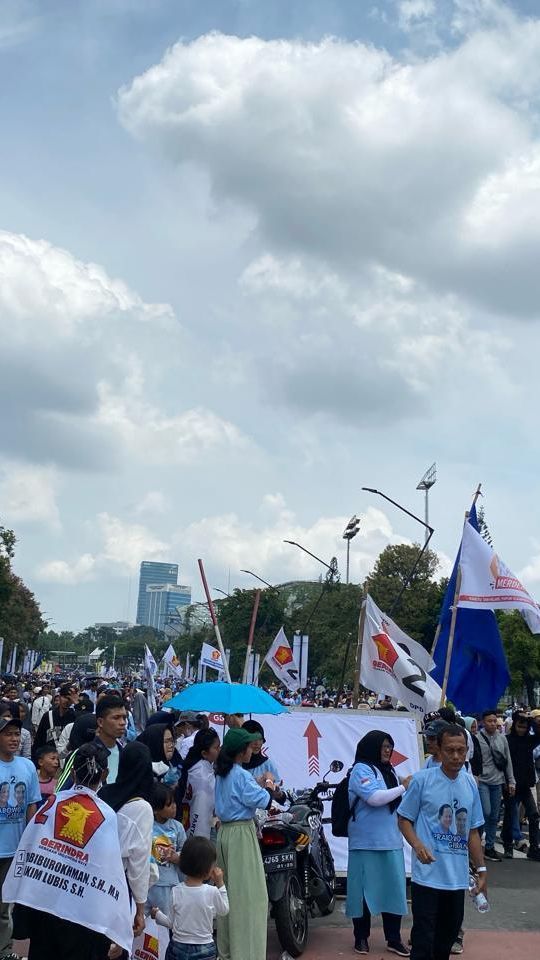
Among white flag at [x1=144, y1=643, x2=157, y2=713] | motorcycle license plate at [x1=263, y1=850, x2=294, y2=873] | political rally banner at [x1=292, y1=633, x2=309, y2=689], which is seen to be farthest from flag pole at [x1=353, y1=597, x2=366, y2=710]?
political rally banner at [x1=292, y1=633, x2=309, y2=689]

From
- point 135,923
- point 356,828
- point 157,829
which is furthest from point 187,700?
point 135,923

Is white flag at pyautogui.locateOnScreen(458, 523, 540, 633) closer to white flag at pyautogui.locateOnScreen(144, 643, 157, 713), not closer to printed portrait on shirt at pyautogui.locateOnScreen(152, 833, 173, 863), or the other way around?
printed portrait on shirt at pyautogui.locateOnScreen(152, 833, 173, 863)

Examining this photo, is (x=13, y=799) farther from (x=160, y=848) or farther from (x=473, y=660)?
(x=473, y=660)

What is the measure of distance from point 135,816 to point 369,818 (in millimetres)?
3279

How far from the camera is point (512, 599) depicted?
460 inches

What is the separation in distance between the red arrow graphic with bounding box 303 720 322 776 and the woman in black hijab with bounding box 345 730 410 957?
2099 millimetres

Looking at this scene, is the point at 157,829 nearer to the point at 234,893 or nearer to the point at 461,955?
the point at 234,893

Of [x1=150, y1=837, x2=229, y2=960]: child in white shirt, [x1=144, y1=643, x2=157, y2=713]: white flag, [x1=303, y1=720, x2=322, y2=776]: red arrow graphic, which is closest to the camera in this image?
[x1=150, y1=837, x2=229, y2=960]: child in white shirt

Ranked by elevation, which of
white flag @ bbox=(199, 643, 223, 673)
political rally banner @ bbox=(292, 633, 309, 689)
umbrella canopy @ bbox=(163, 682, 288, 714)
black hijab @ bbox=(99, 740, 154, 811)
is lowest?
black hijab @ bbox=(99, 740, 154, 811)

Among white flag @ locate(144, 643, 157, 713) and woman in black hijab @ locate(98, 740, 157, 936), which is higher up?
white flag @ locate(144, 643, 157, 713)

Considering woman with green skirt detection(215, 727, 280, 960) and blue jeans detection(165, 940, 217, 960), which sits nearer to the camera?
blue jeans detection(165, 940, 217, 960)

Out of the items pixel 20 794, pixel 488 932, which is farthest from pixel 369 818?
pixel 20 794

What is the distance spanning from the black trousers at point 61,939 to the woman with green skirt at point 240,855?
2.30 m

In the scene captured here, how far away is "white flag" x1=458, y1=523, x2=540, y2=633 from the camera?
1170 centimetres
